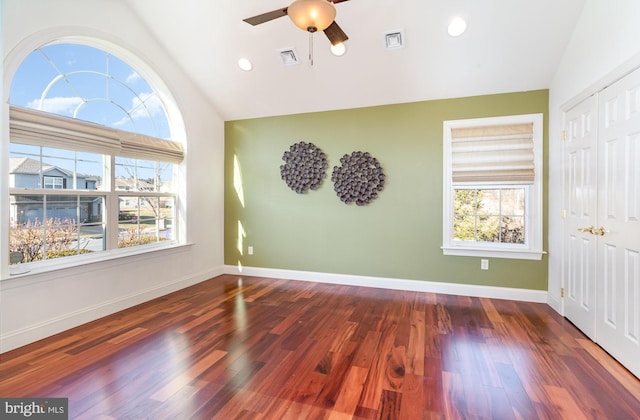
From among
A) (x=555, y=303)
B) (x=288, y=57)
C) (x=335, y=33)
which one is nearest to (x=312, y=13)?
(x=335, y=33)

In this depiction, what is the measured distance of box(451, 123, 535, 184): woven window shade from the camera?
12.0ft

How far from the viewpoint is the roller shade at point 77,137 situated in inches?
99.7

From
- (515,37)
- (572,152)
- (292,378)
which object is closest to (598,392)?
(292,378)

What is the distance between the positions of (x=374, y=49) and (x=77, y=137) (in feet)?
10.3

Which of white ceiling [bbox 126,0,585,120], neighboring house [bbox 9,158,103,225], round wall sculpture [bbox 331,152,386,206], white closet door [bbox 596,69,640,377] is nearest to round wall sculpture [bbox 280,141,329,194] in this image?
round wall sculpture [bbox 331,152,386,206]

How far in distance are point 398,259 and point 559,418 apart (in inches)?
97.4

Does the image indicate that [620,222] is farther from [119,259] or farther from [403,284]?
[119,259]

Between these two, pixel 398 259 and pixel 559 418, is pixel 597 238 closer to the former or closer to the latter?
pixel 559 418

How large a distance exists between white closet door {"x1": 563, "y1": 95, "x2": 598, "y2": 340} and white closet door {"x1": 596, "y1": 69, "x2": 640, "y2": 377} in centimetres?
10

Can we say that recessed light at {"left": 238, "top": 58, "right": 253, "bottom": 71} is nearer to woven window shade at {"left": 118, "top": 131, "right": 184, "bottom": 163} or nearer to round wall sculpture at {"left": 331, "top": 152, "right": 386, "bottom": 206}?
woven window shade at {"left": 118, "top": 131, "right": 184, "bottom": 163}

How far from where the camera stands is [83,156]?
10.1 ft

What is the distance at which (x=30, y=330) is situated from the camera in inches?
102

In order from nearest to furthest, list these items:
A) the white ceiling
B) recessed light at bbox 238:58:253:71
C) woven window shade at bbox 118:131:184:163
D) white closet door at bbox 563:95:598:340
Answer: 1. white closet door at bbox 563:95:598:340
2. the white ceiling
3. woven window shade at bbox 118:131:184:163
4. recessed light at bbox 238:58:253:71

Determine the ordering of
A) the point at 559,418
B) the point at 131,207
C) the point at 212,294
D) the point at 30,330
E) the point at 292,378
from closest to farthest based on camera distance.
→ the point at 559,418, the point at 292,378, the point at 30,330, the point at 131,207, the point at 212,294
